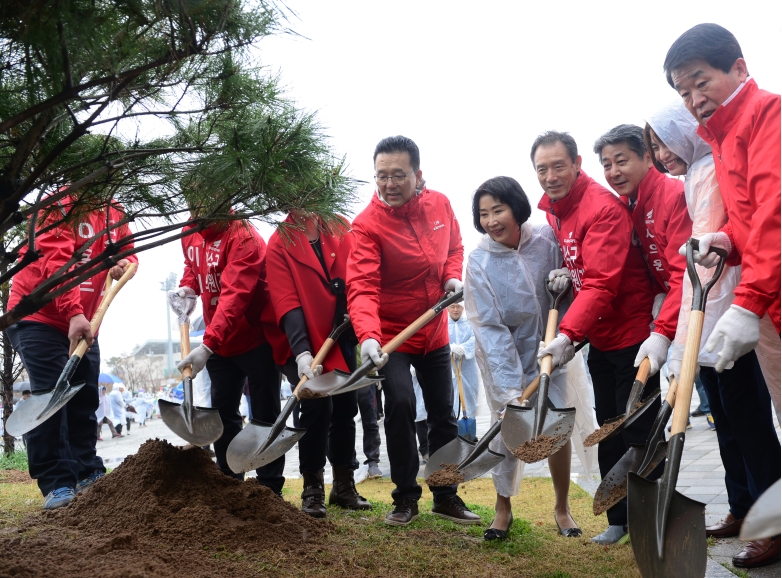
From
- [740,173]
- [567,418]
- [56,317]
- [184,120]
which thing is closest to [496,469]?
[567,418]

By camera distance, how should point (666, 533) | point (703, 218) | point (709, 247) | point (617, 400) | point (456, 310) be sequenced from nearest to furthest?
point (666, 533) < point (709, 247) < point (703, 218) < point (617, 400) < point (456, 310)

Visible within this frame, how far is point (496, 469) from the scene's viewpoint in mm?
3633

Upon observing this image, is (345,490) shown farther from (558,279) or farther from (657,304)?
(657,304)

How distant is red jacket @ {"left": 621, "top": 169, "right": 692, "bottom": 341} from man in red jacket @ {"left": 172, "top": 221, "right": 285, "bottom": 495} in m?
2.04

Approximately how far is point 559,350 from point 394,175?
51.8 inches

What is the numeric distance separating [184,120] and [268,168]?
0.36 meters

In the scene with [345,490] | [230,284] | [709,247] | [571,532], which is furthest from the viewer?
[345,490]

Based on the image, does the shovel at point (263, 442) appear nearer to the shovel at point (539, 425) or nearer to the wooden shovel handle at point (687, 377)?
the shovel at point (539, 425)

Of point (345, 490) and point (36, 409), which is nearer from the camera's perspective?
point (36, 409)

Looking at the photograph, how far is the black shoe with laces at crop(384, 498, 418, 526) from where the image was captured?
3.70 m

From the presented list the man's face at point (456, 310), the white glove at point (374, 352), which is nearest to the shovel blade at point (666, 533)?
the white glove at point (374, 352)

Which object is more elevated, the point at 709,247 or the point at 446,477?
the point at 709,247

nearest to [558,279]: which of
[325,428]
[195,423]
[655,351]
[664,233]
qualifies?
[664,233]

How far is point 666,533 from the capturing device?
2197 mm
